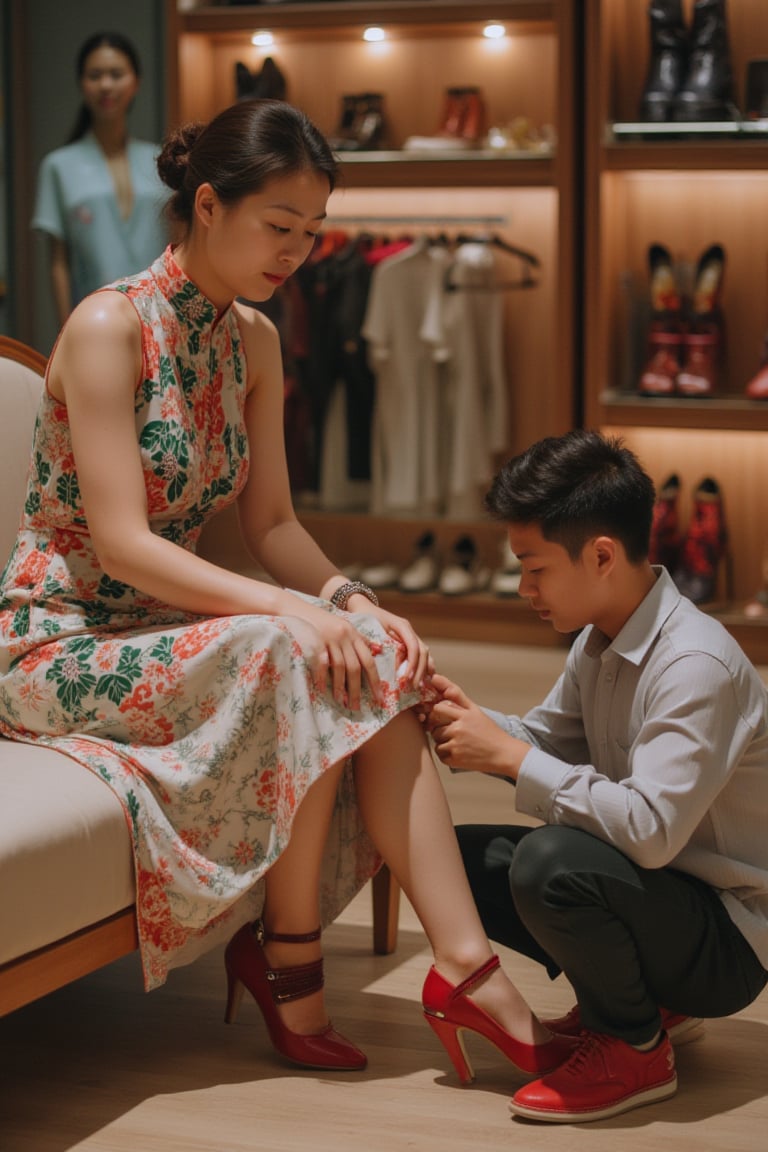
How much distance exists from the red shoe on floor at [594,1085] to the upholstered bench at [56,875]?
1.73 ft

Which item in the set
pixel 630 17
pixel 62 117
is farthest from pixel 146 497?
pixel 62 117

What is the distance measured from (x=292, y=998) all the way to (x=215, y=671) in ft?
1.43

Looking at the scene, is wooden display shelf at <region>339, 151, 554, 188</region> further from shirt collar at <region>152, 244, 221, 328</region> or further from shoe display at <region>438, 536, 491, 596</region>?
shirt collar at <region>152, 244, 221, 328</region>

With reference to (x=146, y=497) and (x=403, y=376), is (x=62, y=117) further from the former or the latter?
(x=146, y=497)

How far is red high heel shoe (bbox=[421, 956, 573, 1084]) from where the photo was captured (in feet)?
5.99

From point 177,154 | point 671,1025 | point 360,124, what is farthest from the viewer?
point 360,124

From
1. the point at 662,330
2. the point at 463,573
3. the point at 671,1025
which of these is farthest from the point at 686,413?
the point at 671,1025

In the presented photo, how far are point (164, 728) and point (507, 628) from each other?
2781 mm

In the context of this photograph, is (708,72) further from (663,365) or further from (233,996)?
(233,996)

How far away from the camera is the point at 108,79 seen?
15.9ft

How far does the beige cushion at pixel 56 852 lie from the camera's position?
5.51 ft

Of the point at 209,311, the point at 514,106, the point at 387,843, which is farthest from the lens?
the point at 514,106

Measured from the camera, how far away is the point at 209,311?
207 centimetres

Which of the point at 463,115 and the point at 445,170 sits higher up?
the point at 463,115
